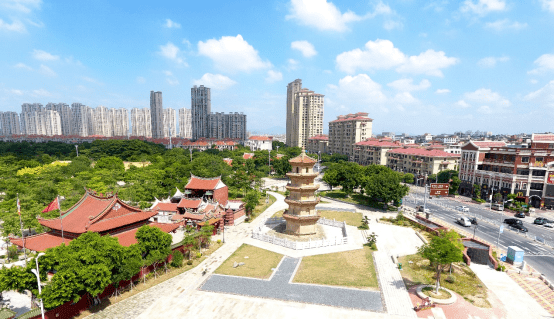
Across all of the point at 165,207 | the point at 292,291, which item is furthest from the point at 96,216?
the point at 292,291

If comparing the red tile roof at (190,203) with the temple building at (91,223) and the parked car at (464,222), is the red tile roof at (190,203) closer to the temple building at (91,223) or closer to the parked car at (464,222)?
the temple building at (91,223)

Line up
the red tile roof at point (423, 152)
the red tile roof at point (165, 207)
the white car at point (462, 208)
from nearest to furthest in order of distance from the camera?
1. the red tile roof at point (165, 207)
2. the white car at point (462, 208)
3. the red tile roof at point (423, 152)

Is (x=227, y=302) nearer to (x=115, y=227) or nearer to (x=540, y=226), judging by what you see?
(x=115, y=227)

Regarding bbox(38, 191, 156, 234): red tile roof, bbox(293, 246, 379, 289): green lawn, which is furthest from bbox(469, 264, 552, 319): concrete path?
bbox(38, 191, 156, 234): red tile roof

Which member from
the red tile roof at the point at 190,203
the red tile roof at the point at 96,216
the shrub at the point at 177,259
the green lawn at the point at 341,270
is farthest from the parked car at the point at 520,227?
the red tile roof at the point at 96,216

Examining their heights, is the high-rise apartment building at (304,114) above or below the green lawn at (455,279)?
above

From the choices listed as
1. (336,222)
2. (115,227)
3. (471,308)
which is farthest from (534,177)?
(115,227)
